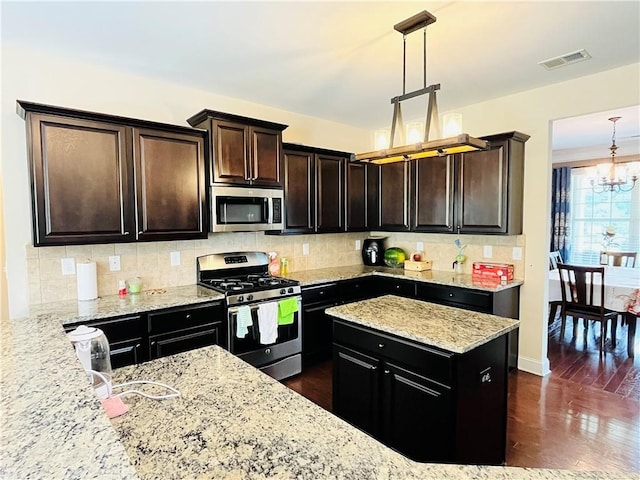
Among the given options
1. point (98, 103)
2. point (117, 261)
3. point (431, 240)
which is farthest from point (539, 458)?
point (98, 103)

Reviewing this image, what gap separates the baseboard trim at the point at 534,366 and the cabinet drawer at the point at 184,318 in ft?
9.82

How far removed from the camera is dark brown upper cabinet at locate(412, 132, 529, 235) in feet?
11.6

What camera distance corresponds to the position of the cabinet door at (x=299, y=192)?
386cm

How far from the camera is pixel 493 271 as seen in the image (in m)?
3.76

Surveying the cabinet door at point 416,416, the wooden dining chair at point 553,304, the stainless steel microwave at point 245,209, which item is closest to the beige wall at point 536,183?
the wooden dining chair at point 553,304

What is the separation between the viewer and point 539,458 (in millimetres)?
2348

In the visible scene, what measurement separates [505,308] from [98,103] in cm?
404

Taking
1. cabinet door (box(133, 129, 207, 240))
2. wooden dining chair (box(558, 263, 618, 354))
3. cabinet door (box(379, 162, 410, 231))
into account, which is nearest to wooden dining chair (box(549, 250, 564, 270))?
wooden dining chair (box(558, 263, 618, 354))

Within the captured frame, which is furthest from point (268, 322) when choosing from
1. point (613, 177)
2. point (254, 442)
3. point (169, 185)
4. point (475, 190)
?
point (613, 177)

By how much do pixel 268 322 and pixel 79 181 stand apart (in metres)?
1.80

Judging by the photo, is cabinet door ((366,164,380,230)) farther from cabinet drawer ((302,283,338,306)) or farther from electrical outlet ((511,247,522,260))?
electrical outlet ((511,247,522,260))

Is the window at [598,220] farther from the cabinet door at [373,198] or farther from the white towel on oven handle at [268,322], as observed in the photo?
the white towel on oven handle at [268,322]

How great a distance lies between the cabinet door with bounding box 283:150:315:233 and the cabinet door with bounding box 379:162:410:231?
1026mm

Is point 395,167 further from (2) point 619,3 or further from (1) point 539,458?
(1) point 539,458
